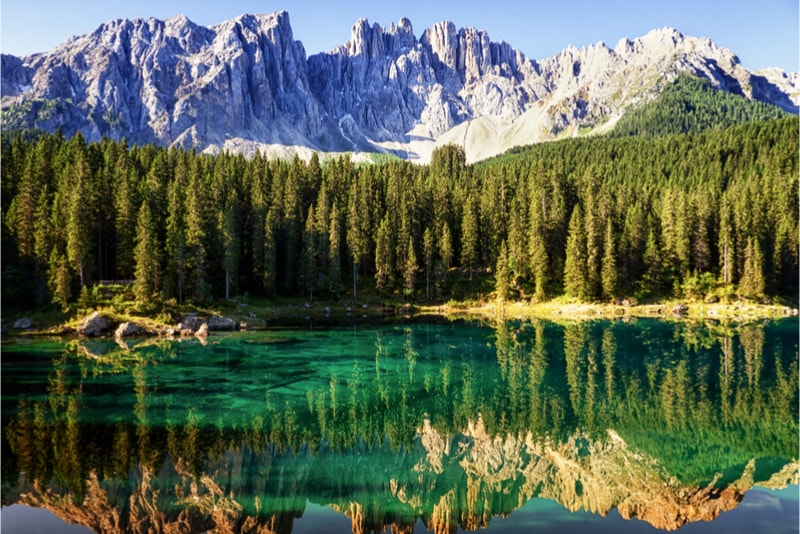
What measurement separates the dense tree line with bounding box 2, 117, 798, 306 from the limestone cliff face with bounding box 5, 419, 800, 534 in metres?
47.9

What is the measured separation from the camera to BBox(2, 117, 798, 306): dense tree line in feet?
218

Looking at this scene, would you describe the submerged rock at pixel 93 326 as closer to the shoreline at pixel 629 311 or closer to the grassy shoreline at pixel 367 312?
the grassy shoreline at pixel 367 312

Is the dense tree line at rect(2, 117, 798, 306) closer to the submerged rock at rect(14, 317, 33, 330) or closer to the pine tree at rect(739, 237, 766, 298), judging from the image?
the pine tree at rect(739, 237, 766, 298)

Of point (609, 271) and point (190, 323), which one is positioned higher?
point (609, 271)

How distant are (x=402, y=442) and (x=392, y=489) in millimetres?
5109

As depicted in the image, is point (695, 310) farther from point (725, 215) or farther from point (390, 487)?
point (390, 487)

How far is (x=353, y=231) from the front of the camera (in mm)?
91688

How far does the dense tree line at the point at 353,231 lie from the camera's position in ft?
218

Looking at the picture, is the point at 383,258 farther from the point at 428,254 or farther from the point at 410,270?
the point at 428,254

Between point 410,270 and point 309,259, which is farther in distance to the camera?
point 410,270

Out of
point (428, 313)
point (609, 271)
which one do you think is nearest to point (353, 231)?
point (428, 313)

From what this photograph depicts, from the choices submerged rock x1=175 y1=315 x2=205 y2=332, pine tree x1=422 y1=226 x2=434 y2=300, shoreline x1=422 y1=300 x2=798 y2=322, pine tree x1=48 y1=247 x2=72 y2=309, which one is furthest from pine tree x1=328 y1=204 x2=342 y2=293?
pine tree x1=48 y1=247 x2=72 y2=309

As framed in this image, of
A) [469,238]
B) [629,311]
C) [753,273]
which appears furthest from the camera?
[469,238]

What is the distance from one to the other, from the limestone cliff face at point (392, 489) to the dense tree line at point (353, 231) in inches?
1886
